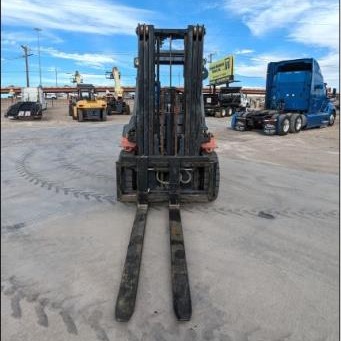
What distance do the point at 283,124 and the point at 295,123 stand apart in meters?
1.24

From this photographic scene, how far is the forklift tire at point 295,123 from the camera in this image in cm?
1737

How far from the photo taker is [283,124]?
16750 mm

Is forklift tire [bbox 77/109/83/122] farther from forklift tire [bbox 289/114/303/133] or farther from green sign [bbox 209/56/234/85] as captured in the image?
green sign [bbox 209/56/234/85]

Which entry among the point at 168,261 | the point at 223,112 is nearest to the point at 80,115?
the point at 223,112

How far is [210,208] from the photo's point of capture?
5.75 metres

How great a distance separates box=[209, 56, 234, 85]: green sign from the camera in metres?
38.5

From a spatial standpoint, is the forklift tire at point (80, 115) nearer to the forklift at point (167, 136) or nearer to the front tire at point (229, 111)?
the front tire at point (229, 111)

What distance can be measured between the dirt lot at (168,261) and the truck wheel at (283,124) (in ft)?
30.1

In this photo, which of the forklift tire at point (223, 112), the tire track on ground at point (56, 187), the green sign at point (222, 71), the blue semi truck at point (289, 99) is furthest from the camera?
the green sign at point (222, 71)

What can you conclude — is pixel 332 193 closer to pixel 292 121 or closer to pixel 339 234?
pixel 339 234

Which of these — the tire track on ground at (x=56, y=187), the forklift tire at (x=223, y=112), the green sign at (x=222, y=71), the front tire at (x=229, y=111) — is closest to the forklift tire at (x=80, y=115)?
the forklift tire at (x=223, y=112)

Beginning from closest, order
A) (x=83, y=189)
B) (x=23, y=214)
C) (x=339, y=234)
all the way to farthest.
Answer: (x=339, y=234)
(x=23, y=214)
(x=83, y=189)

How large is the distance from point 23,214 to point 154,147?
223 centimetres

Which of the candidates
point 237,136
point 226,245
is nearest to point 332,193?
point 226,245
